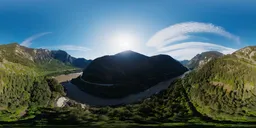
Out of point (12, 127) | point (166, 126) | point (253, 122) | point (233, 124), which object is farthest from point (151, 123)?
point (12, 127)

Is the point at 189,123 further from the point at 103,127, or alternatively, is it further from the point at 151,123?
the point at 103,127

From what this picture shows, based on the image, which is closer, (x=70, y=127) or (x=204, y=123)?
(x=70, y=127)

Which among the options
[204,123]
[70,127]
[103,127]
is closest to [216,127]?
[204,123]

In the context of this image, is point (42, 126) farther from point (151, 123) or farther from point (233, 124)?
point (233, 124)

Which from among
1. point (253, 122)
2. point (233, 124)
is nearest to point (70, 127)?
point (233, 124)

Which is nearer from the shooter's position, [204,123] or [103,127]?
[103,127]

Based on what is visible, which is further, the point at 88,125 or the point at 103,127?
the point at 88,125

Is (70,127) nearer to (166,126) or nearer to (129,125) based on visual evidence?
(129,125)
